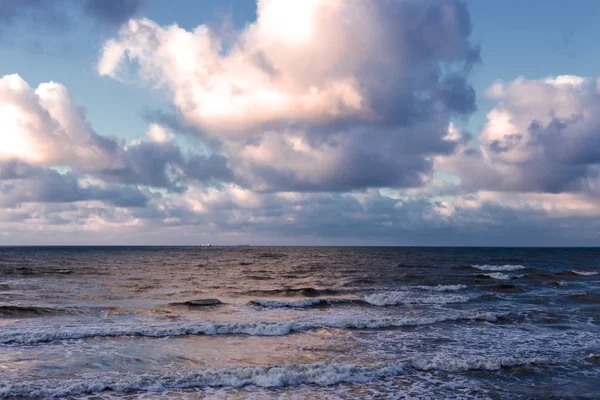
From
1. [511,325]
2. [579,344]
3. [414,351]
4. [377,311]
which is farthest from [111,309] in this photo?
[579,344]

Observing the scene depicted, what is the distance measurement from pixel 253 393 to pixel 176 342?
7411 millimetres

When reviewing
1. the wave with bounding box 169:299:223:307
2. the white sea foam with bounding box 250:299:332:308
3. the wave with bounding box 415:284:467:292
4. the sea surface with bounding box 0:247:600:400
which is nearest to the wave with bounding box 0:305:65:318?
the sea surface with bounding box 0:247:600:400

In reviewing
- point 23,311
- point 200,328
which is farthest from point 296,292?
point 23,311

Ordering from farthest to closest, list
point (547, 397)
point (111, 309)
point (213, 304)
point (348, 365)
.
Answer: point (213, 304) → point (111, 309) → point (348, 365) → point (547, 397)

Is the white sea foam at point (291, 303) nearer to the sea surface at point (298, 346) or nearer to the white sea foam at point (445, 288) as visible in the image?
the sea surface at point (298, 346)

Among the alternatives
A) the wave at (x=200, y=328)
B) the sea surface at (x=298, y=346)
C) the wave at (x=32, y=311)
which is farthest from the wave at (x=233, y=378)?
the wave at (x=32, y=311)

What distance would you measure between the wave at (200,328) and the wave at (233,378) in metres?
6.20

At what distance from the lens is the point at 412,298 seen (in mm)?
35594

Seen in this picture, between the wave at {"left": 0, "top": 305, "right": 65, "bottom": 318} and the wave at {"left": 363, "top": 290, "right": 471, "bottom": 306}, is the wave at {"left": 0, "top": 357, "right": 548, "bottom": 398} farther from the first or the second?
the wave at {"left": 363, "top": 290, "right": 471, "bottom": 306}

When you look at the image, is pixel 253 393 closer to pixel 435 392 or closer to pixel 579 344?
pixel 435 392

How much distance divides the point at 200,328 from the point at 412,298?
19057mm

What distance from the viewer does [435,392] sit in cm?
1433

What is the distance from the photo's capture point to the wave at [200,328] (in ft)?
68.4

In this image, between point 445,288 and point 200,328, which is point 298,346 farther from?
point 445,288
